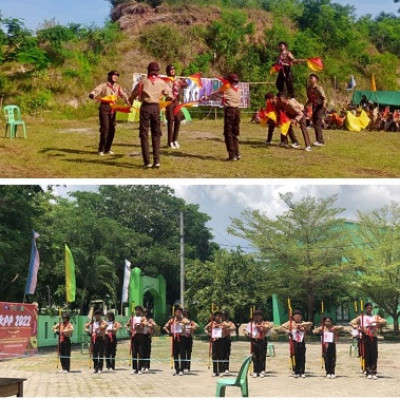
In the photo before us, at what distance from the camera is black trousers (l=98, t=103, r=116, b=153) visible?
37.3ft

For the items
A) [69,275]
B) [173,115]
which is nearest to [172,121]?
[173,115]

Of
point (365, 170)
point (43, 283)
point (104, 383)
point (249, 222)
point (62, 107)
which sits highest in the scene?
point (62, 107)

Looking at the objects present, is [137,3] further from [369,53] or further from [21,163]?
[21,163]

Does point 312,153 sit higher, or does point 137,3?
point 137,3

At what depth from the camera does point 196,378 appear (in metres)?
9.86

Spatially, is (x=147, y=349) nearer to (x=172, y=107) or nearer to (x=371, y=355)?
(x=371, y=355)

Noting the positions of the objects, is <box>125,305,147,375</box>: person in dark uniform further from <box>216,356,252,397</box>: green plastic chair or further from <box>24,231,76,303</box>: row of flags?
<box>216,356,252,397</box>: green plastic chair

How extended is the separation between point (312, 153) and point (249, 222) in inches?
63.5

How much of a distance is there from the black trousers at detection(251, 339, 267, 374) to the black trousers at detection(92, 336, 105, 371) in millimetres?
2111

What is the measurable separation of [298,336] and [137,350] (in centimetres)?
223

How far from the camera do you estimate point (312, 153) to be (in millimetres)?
12508

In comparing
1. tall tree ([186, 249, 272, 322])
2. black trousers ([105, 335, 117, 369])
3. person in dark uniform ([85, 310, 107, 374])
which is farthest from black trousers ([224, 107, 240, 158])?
black trousers ([105, 335, 117, 369])

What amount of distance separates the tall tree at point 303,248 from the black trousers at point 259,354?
3.44 ft

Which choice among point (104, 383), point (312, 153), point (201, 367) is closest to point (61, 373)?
point (104, 383)
